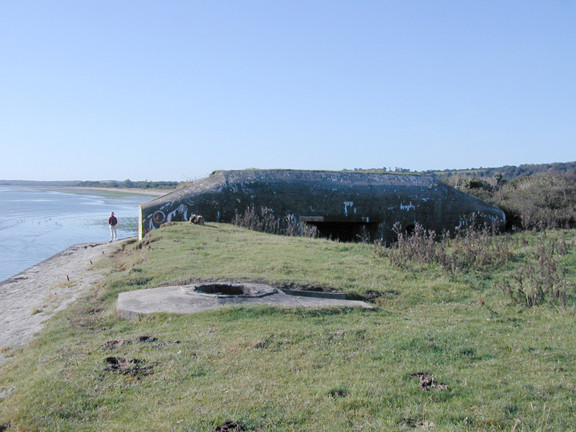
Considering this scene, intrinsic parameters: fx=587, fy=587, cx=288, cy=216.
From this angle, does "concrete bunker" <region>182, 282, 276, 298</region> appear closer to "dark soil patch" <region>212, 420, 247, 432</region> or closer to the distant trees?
"dark soil patch" <region>212, 420, 247, 432</region>

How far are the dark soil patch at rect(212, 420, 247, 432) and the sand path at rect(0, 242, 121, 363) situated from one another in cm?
446

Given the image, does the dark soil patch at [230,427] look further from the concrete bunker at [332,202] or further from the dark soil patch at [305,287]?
the concrete bunker at [332,202]

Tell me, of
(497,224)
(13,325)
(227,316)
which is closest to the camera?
(227,316)

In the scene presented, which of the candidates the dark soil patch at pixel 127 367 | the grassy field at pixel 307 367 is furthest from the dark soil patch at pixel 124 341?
the dark soil patch at pixel 127 367

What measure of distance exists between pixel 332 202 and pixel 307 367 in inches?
521

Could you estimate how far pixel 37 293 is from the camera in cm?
1332

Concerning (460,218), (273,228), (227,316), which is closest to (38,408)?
(227,316)

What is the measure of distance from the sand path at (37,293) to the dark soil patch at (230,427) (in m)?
4.46

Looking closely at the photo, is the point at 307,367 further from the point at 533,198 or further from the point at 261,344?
the point at 533,198

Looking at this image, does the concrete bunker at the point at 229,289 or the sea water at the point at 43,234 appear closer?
the concrete bunker at the point at 229,289

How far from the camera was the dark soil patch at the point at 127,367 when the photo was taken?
529cm

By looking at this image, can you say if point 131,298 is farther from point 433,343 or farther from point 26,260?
point 26,260

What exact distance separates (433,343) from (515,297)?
3568 mm

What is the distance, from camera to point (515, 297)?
8.84m
